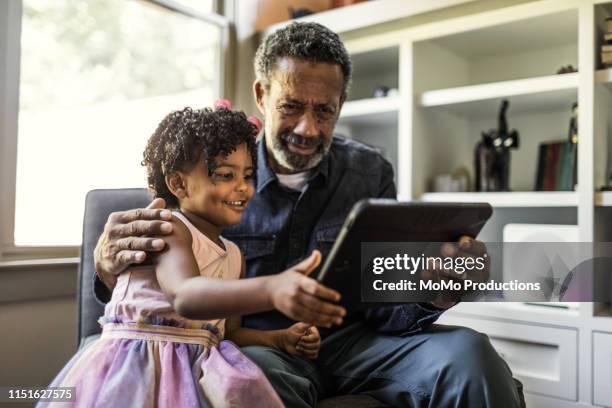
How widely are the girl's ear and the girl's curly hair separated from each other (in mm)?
11

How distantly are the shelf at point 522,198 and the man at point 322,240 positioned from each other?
1.83 feet

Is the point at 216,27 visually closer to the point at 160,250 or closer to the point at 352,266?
the point at 160,250

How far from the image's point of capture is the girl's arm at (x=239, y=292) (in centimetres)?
63

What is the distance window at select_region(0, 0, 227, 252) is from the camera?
1703mm

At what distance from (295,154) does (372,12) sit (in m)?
1.01

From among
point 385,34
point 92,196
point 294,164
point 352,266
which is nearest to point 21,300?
point 92,196

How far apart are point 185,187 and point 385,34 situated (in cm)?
137

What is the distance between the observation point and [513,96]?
1.88 meters

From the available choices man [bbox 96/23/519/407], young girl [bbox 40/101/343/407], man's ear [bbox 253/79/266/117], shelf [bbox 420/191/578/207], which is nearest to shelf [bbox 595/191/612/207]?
shelf [bbox 420/191/578/207]

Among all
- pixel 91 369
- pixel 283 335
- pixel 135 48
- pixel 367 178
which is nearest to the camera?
pixel 91 369

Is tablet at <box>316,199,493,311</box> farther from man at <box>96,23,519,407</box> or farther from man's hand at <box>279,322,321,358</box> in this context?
man's hand at <box>279,322,321,358</box>

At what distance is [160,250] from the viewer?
87cm

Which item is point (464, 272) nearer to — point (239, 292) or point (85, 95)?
point (239, 292)

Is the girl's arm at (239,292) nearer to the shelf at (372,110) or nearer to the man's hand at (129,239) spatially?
the man's hand at (129,239)
